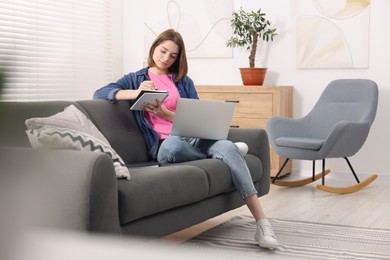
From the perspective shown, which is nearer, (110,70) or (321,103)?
(321,103)

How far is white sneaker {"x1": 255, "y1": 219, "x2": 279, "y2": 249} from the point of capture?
2.95 meters

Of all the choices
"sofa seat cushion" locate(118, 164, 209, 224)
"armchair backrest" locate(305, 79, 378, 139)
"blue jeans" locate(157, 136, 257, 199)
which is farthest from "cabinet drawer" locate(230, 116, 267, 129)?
"sofa seat cushion" locate(118, 164, 209, 224)

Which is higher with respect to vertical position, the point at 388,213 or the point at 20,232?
the point at 20,232

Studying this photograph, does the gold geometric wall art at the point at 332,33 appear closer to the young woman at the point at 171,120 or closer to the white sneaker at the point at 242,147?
the young woman at the point at 171,120

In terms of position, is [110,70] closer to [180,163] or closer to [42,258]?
[180,163]

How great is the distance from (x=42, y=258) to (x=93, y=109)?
2947mm

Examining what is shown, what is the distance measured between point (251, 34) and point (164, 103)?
2080 mm

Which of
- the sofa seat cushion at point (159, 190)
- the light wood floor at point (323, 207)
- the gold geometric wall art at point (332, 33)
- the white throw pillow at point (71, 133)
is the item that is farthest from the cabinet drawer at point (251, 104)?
the white throw pillow at point (71, 133)

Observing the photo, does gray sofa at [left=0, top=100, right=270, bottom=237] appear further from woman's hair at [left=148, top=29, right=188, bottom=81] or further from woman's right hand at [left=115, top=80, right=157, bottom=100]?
woman's hair at [left=148, top=29, right=188, bottom=81]

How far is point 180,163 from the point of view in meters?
3.13

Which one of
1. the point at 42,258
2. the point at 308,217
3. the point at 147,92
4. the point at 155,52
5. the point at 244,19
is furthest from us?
the point at 244,19

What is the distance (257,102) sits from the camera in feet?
17.0

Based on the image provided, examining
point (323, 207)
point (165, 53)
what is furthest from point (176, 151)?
point (323, 207)

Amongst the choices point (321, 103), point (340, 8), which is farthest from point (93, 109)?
point (340, 8)
